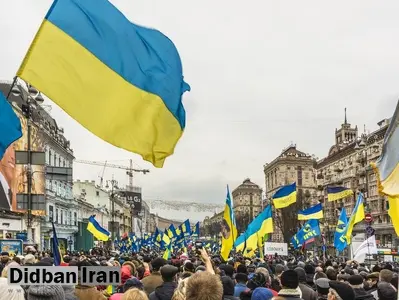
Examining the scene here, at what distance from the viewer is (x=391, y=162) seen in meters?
7.93

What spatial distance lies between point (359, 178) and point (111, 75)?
92980mm

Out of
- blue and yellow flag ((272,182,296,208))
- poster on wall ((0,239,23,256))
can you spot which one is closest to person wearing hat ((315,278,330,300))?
blue and yellow flag ((272,182,296,208))

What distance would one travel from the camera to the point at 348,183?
10200 cm

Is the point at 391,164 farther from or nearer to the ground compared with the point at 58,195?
nearer to the ground

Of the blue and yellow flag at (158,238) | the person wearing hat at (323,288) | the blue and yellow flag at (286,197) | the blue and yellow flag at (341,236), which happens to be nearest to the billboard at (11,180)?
the blue and yellow flag at (158,238)

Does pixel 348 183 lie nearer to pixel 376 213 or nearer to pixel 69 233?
pixel 376 213

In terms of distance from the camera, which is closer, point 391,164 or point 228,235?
point 391,164

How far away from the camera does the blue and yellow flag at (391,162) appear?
25.2ft

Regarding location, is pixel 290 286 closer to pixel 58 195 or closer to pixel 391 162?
pixel 391 162

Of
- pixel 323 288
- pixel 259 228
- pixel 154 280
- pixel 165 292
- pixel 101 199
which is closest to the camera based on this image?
pixel 323 288

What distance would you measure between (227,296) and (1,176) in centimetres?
3369

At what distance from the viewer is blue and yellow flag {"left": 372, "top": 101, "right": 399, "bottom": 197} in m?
7.69

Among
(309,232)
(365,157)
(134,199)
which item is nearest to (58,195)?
(309,232)

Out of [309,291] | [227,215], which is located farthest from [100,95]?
[227,215]
